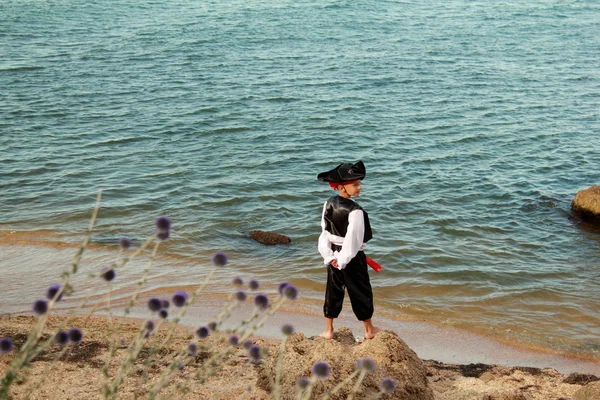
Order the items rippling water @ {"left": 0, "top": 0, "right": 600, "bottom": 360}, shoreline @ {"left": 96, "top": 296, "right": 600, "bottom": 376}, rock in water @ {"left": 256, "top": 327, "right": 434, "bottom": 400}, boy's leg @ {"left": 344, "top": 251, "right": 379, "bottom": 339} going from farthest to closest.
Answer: rippling water @ {"left": 0, "top": 0, "right": 600, "bottom": 360}
shoreline @ {"left": 96, "top": 296, "right": 600, "bottom": 376}
boy's leg @ {"left": 344, "top": 251, "right": 379, "bottom": 339}
rock in water @ {"left": 256, "top": 327, "right": 434, "bottom": 400}

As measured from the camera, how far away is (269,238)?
10.7 meters

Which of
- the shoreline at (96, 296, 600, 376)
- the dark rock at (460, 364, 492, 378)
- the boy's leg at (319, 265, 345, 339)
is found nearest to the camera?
Answer: the boy's leg at (319, 265, 345, 339)

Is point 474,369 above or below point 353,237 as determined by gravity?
below

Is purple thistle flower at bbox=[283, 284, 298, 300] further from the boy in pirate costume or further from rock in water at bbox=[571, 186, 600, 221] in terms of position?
rock in water at bbox=[571, 186, 600, 221]

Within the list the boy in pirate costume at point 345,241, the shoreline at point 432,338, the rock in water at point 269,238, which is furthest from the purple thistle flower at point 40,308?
the rock in water at point 269,238

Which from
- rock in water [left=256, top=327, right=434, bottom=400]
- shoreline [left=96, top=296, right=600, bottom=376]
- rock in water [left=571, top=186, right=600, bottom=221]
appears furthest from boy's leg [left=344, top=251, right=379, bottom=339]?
rock in water [left=571, top=186, right=600, bottom=221]

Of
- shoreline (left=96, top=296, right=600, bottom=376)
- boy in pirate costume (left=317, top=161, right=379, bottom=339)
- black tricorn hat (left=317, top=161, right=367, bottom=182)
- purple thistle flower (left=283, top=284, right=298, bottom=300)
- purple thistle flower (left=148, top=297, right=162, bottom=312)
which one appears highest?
A: purple thistle flower (left=283, top=284, right=298, bottom=300)

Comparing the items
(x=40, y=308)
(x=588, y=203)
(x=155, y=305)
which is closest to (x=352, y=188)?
(x=155, y=305)

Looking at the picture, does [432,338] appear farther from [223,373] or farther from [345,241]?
[223,373]

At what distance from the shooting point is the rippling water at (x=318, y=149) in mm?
9773

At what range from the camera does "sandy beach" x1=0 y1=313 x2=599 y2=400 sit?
5609mm

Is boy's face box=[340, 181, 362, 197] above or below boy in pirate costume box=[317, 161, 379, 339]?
above

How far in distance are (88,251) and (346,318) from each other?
3847mm

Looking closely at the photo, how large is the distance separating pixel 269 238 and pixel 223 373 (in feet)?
15.6
